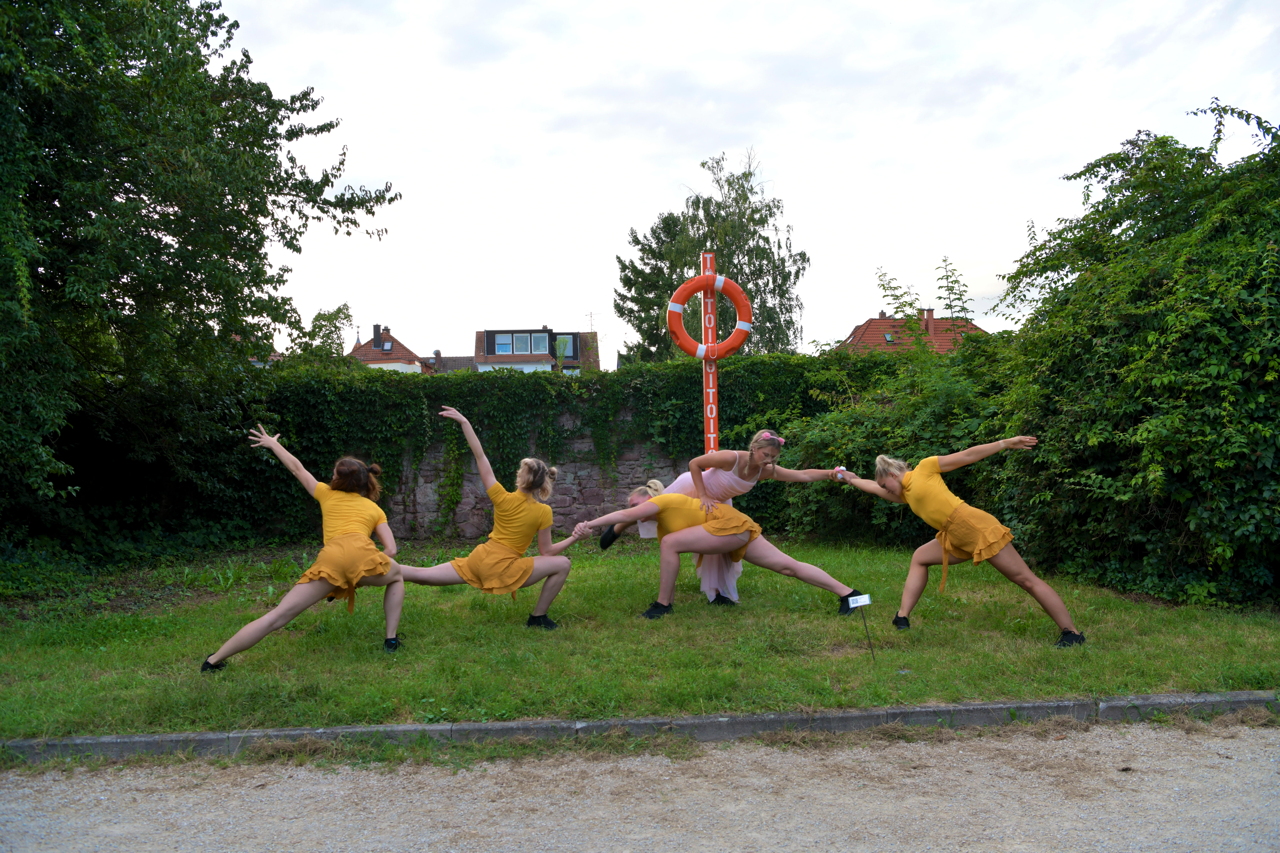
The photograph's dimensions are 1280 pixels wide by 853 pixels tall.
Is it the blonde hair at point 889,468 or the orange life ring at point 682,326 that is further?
the orange life ring at point 682,326

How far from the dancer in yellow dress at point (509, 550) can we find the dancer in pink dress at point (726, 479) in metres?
0.60

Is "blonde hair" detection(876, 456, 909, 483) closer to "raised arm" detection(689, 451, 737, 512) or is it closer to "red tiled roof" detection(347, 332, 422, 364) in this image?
"raised arm" detection(689, 451, 737, 512)

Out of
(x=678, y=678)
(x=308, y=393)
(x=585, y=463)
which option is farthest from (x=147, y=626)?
(x=585, y=463)

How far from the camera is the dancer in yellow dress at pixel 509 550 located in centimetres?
680

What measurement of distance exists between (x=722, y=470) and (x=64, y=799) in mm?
5011

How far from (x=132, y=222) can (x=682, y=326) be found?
591cm

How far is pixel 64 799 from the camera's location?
4.15 meters

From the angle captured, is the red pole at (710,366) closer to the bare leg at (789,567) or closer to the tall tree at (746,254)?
the bare leg at (789,567)

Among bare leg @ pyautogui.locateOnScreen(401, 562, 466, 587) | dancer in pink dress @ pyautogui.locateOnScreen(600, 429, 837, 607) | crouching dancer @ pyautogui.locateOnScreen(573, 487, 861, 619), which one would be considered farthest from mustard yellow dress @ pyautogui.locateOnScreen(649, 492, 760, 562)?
bare leg @ pyautogui.locateOnScreen(401, 562, 466, 587)

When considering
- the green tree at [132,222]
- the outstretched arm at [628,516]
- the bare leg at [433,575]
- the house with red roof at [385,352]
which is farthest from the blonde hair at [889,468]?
the house with red roof at [385,352]

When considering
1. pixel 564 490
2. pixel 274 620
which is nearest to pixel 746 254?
pixel 564 490

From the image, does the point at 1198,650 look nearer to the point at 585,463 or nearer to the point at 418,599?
the point at 418,599

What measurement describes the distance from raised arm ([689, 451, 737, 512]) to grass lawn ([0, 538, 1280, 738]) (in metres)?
0.99

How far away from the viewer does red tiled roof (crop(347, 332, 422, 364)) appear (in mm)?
74562
